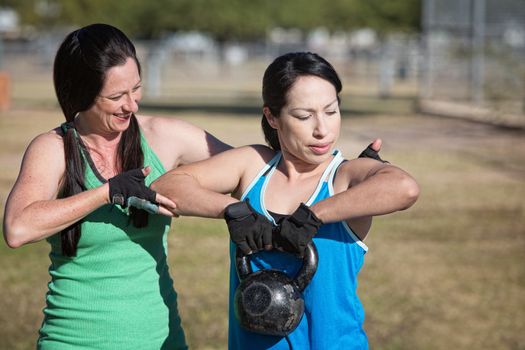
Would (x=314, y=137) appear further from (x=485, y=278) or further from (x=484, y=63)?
(x=484, y=63)

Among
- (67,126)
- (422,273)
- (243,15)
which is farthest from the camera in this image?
(243,15)

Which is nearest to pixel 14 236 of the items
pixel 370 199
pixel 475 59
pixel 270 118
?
pixel 270 118

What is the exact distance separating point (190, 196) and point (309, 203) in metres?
0.38

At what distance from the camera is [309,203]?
2.73 metres

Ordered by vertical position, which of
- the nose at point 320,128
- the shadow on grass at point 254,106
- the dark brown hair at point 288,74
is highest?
the dark brown hair at point 288,74

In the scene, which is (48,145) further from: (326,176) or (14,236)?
(326,176)

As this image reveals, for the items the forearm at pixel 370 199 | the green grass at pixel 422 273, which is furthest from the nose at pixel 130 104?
the green grass at pixel 422 273

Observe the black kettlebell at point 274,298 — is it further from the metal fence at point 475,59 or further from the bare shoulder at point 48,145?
the metal fence at point 475,59

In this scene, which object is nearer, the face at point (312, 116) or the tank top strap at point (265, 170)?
the face at point (312, 116)

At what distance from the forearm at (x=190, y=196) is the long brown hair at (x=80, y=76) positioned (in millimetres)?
189

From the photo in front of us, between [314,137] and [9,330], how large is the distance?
12.0ft

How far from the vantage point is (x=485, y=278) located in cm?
711

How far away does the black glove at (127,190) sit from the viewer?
9.37 feet

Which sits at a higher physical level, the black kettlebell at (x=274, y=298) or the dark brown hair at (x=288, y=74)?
the dark brown hair at (x=288, y=74)
